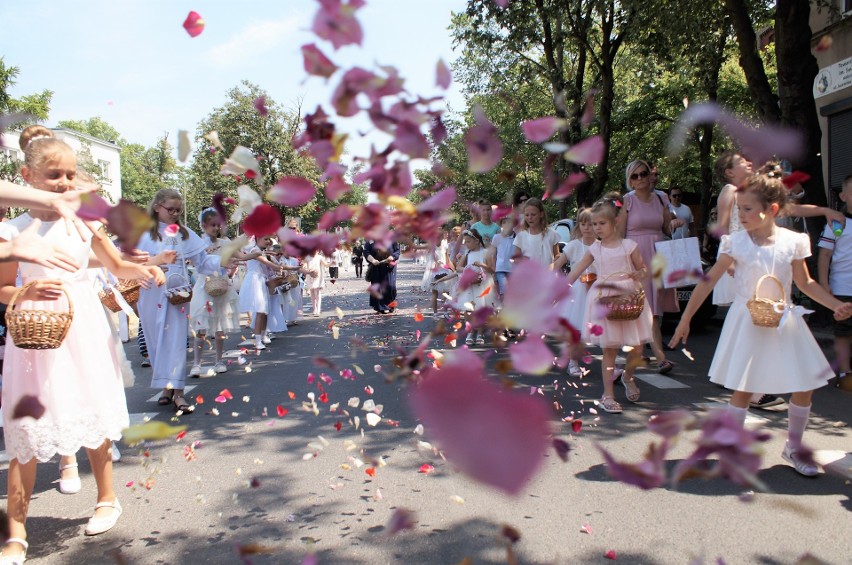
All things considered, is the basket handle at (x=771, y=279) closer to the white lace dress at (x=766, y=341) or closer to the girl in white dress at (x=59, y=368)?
the white lace dress at (x=766, y=341)

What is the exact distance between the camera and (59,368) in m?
3.10

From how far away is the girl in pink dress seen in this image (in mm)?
5402

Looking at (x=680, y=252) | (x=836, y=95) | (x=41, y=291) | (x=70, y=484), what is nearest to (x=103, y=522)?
(x=70, y=484)

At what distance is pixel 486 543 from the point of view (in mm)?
3100

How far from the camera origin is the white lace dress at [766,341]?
12.2ft

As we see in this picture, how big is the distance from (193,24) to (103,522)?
105 inches

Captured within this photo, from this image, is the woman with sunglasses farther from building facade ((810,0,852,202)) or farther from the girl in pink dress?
building facade ((810,0,852,202))

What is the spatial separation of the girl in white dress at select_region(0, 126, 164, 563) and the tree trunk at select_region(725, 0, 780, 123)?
9.21m

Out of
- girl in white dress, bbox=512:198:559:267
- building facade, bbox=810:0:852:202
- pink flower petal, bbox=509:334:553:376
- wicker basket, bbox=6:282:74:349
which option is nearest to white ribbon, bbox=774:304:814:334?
pink flower petal, bbox=509:334:553:376

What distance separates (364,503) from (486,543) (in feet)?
2.56

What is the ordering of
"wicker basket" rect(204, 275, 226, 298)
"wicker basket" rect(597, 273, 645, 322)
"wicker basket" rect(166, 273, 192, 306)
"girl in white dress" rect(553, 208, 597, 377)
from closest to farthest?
"wicker basket" rect(597, 273, 645, 322)
"wicker basket" rect(166, 273, 192, 306)
"girl in white dress" rect(553, 208, 597, 377)
"wicker basket" rect(204, 275, 226, 298)

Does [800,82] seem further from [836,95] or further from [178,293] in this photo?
[178,293]

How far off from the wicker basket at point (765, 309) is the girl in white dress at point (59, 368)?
3.24 meters

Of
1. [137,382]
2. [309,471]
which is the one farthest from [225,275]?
[309,471]
